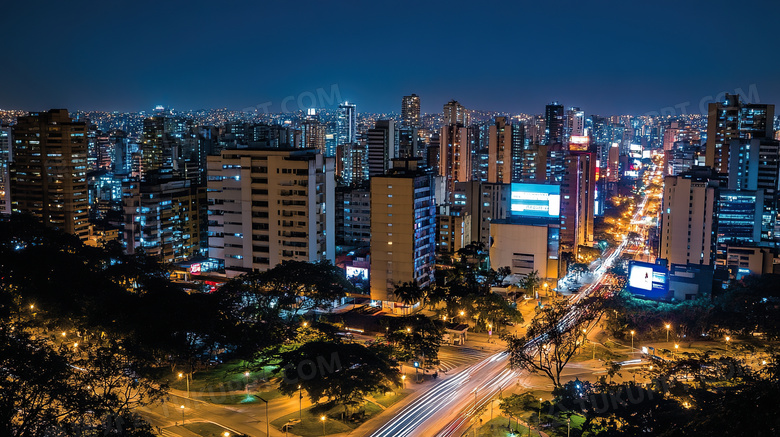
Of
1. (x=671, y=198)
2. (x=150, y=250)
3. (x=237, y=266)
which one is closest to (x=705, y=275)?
(x=671, y=198)

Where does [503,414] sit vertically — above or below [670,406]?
below

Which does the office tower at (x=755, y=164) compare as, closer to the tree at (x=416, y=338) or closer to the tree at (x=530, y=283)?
the tree at (x=530, y=283)

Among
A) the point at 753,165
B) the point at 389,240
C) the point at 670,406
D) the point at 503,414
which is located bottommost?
the point at 503,414

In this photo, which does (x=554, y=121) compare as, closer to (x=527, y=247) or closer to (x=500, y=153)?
(x=500, y=153)

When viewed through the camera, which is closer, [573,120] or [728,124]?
[728,124]

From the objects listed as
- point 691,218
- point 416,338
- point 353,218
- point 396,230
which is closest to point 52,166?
point 353,218

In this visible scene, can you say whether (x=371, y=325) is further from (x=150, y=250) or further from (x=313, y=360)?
(x=150, y=250)
